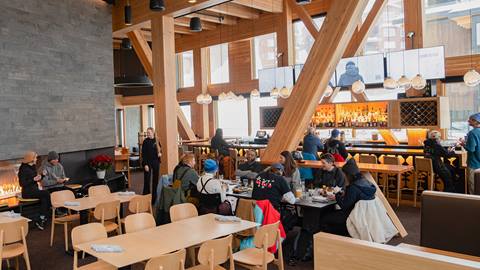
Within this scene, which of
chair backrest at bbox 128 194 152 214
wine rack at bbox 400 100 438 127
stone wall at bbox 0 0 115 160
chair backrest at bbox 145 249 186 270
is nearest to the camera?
chair backrest at bbox 145 249 186 270

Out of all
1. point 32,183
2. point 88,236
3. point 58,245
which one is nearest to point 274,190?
point 88,236

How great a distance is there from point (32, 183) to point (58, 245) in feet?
5.30

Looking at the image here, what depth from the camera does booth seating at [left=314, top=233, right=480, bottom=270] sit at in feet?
6.47

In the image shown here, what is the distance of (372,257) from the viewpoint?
2178mm

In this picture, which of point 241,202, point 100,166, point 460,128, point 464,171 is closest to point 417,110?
point 460,128

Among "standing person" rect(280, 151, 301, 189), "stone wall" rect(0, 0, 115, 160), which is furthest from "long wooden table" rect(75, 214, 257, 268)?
"stone wall" rect(0, 0, 115, 160)

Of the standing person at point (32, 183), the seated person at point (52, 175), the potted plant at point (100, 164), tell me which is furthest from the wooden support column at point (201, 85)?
the standing person at point (32, 183)

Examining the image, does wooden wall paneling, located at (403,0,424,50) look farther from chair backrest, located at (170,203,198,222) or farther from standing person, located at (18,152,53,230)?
standing person, located at (18,152,53,230)

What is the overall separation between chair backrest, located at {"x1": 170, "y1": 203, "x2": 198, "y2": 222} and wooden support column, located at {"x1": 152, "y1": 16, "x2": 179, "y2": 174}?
3.73 m

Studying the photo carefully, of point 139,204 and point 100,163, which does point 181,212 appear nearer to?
point 139,204

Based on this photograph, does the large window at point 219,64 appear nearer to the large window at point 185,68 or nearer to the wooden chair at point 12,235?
the large window at point 185,68

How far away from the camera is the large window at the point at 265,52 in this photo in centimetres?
1448

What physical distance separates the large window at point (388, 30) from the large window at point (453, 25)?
0.70 meters

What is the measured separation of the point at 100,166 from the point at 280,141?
14.0 ft
